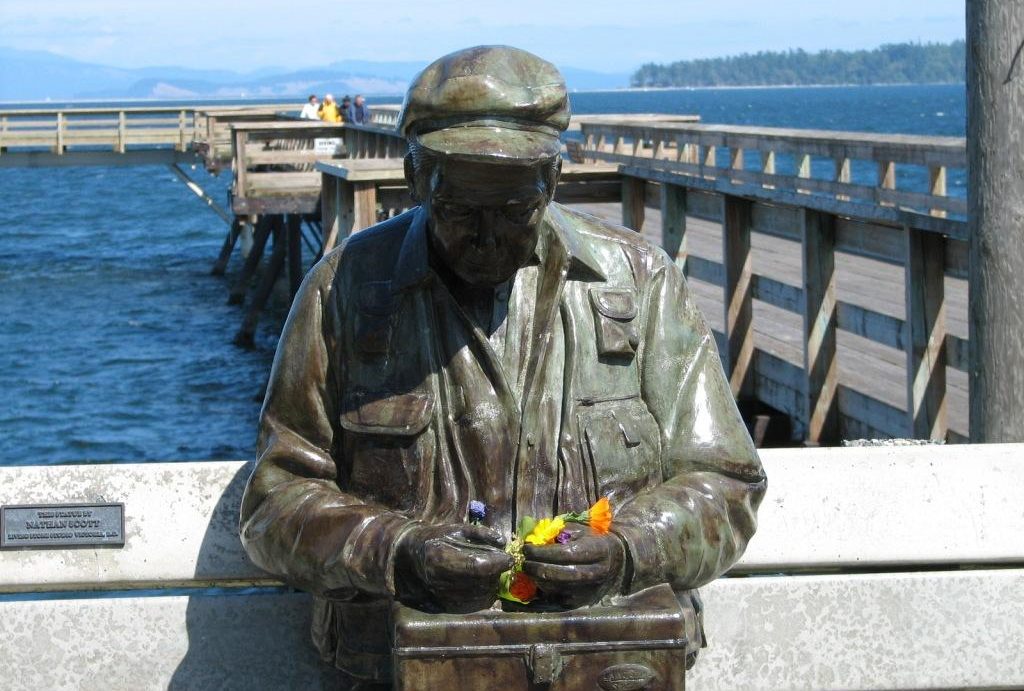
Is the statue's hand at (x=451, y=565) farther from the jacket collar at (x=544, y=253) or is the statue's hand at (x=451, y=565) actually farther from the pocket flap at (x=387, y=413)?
the jacket collar at (x=544, y=253)

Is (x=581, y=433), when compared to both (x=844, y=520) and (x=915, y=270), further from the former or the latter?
(x=915, y=270)

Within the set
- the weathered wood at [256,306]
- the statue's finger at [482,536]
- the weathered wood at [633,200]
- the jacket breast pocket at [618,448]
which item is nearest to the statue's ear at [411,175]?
the jacket breast pocket at [618,448]

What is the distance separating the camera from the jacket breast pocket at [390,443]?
11.3 ft

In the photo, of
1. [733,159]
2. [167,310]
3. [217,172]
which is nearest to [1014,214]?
[733,159]

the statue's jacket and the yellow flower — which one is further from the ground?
the statue's jacket

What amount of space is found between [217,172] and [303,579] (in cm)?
3253

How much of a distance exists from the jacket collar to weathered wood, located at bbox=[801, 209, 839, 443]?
6874 mm

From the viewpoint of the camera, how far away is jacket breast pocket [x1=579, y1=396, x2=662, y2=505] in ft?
11.4

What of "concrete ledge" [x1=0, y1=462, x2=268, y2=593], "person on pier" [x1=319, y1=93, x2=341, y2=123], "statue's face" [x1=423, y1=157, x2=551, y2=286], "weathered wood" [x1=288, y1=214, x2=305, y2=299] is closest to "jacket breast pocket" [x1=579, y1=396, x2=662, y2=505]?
"statue's face" [x1=423, y1=157, x2=551, y2=286]

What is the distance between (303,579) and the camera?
3406 mm

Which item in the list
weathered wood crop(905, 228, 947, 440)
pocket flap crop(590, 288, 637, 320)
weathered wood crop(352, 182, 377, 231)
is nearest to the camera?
pocket flap crop(590, 288, 637, 320)

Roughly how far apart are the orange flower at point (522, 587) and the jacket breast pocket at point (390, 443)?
381 mm

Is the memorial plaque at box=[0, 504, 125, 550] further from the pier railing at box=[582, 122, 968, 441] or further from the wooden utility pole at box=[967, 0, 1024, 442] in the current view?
the pier railing at box=[582, 122, 968, 441]

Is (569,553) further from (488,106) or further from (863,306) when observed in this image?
(863,306)
